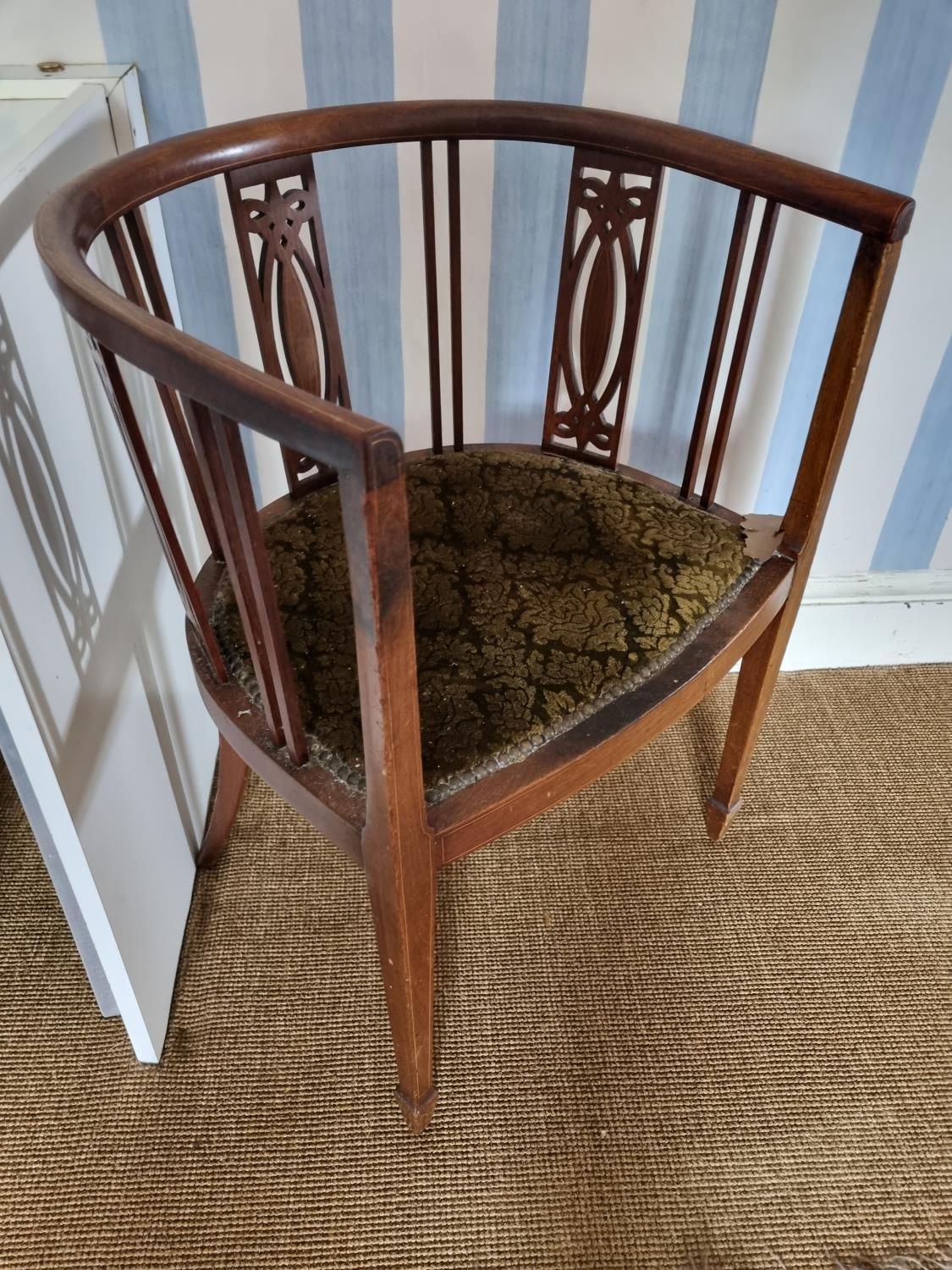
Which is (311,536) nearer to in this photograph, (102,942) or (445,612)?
(445,612)

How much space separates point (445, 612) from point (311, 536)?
18 cm

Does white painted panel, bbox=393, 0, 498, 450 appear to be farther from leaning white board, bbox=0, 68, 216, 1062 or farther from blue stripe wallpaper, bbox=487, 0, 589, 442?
leaning white board, bbox=0, 68, 216, 1062

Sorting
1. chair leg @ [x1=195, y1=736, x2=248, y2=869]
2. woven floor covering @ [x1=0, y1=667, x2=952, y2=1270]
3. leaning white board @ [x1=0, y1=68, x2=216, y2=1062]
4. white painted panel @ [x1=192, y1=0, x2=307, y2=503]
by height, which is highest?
white painted panel @ [x1=192, y1=0, x2=307, y2=503]

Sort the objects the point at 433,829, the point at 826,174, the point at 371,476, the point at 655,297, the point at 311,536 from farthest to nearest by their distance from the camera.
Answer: the point at 655,297 < the point at 311,536 < the point at 826,174 < the point at 433,829 < the point at 371,476

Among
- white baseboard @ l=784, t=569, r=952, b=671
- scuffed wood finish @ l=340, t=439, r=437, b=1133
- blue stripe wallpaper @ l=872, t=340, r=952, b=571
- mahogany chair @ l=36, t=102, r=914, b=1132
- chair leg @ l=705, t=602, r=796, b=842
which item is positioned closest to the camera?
scuffed wood finish @ l=340, t=439, r=437, b=1133

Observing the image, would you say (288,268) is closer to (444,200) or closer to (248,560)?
(444,200)

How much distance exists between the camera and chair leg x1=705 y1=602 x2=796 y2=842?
1149mm

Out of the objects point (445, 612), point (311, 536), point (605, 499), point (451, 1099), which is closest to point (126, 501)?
point (311, 536)

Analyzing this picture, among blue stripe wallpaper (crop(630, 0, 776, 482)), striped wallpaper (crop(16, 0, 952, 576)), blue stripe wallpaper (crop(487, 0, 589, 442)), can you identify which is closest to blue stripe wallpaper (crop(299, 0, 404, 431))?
striped wallpaper (crop(16, 0, 952, 576))

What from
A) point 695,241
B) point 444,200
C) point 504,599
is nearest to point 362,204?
point 444,200

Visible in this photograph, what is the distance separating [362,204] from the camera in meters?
1.19

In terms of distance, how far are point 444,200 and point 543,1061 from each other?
104 cm

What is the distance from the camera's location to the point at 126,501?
108 cm

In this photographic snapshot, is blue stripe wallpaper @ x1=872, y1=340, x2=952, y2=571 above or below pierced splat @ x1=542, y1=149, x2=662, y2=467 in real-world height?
below
